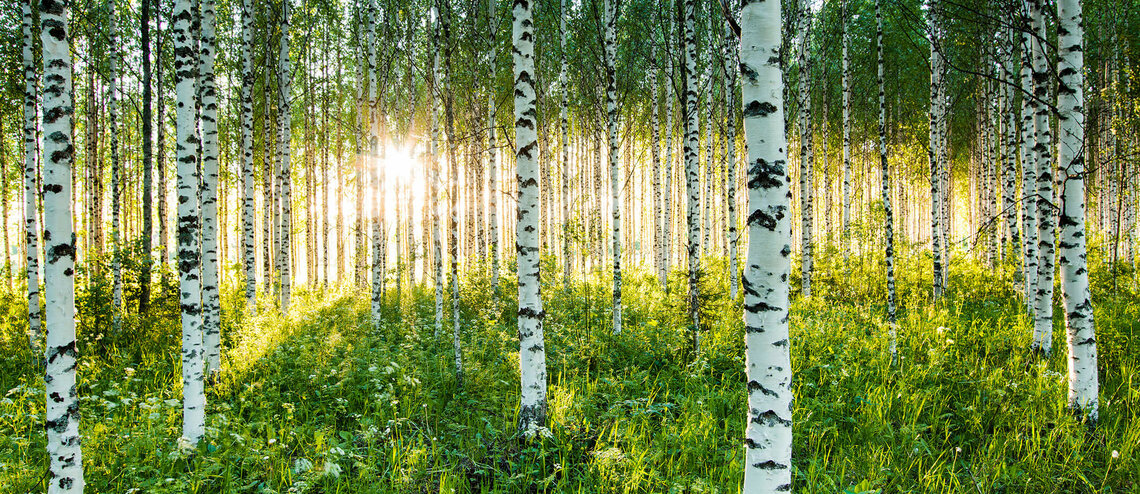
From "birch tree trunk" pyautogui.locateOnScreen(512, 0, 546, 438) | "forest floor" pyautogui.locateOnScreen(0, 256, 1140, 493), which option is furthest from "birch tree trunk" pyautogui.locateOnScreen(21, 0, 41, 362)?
"birch tree trunk" pyautogui.locateOnScreen(512, 0, 546, 438)

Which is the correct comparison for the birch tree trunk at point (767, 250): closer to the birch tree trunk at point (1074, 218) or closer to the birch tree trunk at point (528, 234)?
the birch tree trunk at point (528, 234)

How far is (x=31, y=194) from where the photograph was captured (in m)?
6.60

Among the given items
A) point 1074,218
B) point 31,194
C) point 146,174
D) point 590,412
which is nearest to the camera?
point 1074,218

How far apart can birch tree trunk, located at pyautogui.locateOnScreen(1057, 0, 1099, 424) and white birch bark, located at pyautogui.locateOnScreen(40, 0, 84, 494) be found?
7.83 meters

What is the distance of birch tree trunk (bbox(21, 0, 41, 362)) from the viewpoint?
16.7ft

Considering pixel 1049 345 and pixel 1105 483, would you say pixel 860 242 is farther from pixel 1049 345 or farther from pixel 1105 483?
pixel 1105 483

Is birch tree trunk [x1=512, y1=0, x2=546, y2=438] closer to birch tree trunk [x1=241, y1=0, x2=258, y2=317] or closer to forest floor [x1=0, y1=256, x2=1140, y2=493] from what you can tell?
forest floor [x1=0, y1=256, x2=1140, y2=493]

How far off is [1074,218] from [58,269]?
8004mm

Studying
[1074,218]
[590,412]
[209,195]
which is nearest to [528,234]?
[590,412]

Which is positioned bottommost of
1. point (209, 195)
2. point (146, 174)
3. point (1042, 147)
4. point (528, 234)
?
point (528, 234)

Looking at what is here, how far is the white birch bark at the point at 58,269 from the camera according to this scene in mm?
2914

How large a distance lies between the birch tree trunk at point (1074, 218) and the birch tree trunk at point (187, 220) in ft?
26.3

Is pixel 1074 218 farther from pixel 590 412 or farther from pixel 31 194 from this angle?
pixel 31 194

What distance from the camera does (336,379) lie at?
19.2 ft
